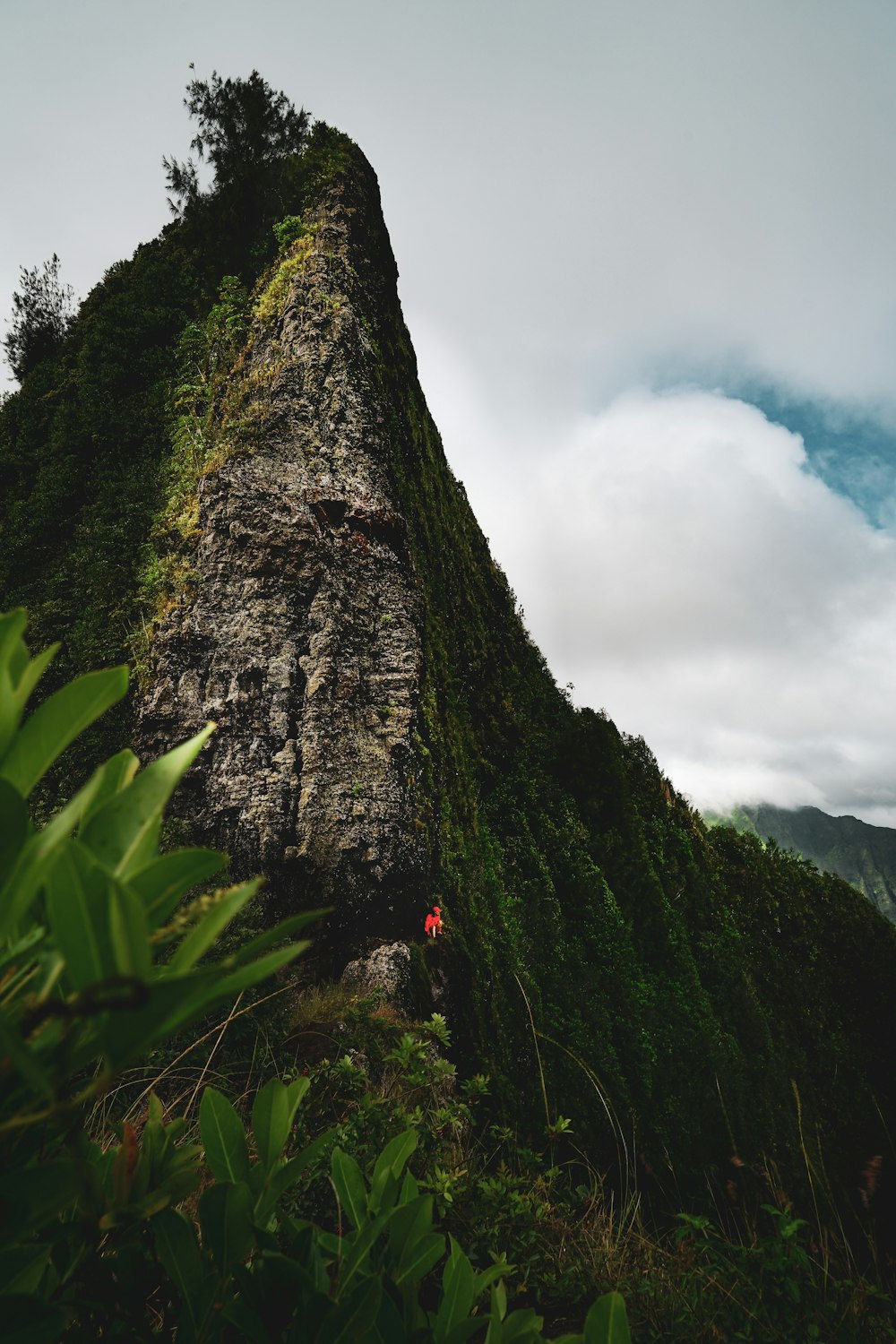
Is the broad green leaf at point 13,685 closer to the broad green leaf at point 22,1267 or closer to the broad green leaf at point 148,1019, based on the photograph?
the broad green leaf at point 148,1019

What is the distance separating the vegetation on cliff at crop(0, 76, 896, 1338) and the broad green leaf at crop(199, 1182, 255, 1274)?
13.8 ft

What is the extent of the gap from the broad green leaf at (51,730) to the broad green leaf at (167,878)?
0.14 metres

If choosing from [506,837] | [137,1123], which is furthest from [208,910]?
[506,837]

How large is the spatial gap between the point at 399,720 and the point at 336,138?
340 inches

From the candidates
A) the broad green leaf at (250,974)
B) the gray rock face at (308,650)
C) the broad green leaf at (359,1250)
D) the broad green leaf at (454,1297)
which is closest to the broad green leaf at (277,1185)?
the broad green leaf at (359,1250)

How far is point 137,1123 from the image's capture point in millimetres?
2273

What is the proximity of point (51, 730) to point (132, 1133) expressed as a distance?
517mm

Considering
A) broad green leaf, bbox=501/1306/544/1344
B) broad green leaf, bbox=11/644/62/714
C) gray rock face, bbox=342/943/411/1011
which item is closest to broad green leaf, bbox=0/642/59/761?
broad green leaf, bbox=11/644/62/714

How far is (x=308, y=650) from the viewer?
5.49 metres

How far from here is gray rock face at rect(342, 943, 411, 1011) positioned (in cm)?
430

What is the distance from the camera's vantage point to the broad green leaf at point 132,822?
572 millimetres

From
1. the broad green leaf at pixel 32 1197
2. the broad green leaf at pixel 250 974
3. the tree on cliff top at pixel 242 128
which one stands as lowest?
the broad green leaf at pixel 32 1197

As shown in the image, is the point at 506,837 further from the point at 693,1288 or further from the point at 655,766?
the point at 693,1288

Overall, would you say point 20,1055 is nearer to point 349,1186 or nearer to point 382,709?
point 349,1186
